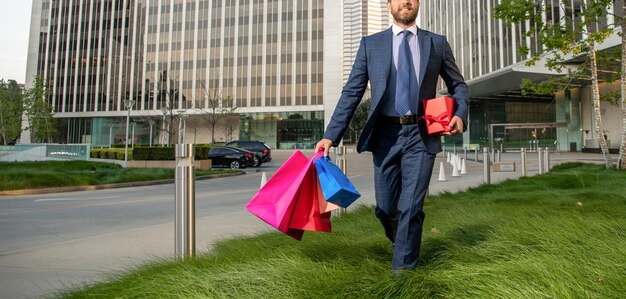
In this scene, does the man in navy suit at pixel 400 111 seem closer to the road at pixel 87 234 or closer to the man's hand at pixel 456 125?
the man's hand at pixel 456 125

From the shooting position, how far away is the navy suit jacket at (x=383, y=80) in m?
2.70

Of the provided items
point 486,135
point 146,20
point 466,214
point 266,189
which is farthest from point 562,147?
point 146,20

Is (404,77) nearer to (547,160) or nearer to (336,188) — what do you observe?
(336,188)

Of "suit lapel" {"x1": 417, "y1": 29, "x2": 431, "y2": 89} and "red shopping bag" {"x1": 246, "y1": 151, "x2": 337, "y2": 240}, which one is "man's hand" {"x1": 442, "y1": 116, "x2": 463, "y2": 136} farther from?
"red shopping bag" {"x1": 246, "y1": 151, "x2": 337, "y2": 240}

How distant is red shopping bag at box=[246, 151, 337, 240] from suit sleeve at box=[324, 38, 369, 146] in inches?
10.0

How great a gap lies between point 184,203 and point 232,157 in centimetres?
2105

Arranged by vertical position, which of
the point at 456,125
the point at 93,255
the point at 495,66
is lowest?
the point at 93,255

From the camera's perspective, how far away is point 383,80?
2.73m

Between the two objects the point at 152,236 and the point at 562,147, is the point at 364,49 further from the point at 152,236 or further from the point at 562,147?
the point at 562,147

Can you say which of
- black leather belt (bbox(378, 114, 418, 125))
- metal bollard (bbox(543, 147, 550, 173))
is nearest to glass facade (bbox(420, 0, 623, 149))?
metal bollard (bbox(543, 147, 550, 173))

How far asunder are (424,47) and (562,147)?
42616 mm

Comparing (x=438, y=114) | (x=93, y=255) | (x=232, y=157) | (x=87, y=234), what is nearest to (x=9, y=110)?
(x=232, y=157)

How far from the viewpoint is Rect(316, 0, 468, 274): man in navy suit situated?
8.56 ft

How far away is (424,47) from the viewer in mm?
2770
